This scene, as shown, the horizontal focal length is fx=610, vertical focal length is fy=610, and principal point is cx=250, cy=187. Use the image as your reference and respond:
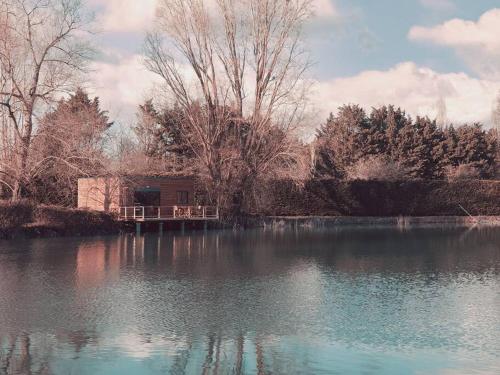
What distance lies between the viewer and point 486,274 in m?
15.6

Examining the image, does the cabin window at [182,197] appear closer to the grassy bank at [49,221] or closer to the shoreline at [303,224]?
the shoreline at [303,224]

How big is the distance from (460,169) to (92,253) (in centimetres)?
3415

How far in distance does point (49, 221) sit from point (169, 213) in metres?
7.52

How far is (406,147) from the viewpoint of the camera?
48.8 m

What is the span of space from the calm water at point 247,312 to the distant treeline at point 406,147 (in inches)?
1084

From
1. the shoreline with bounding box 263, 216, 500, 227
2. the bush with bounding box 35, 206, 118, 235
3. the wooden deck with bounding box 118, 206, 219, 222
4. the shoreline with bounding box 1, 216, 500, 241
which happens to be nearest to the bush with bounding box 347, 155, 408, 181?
the shoreline with bounding box 263, 216, 500, 227

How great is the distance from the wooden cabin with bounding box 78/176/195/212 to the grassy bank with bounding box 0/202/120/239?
6.27 feet

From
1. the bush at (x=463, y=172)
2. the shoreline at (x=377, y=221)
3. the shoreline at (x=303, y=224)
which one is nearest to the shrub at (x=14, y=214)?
the shoreline at (x=303, y=224)

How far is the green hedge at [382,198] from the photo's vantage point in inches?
1526

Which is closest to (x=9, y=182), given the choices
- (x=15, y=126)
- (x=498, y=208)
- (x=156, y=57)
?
(x=15, y=126)

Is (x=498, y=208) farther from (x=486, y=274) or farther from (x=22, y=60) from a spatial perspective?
(x=22, y=60)

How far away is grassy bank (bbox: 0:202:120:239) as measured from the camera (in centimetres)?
2472

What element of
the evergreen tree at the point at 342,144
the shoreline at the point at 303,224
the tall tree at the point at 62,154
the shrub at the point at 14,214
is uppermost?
the evergreen tree at the point at 342,144

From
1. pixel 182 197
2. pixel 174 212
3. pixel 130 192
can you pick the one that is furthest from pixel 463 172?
pixel 130 192
